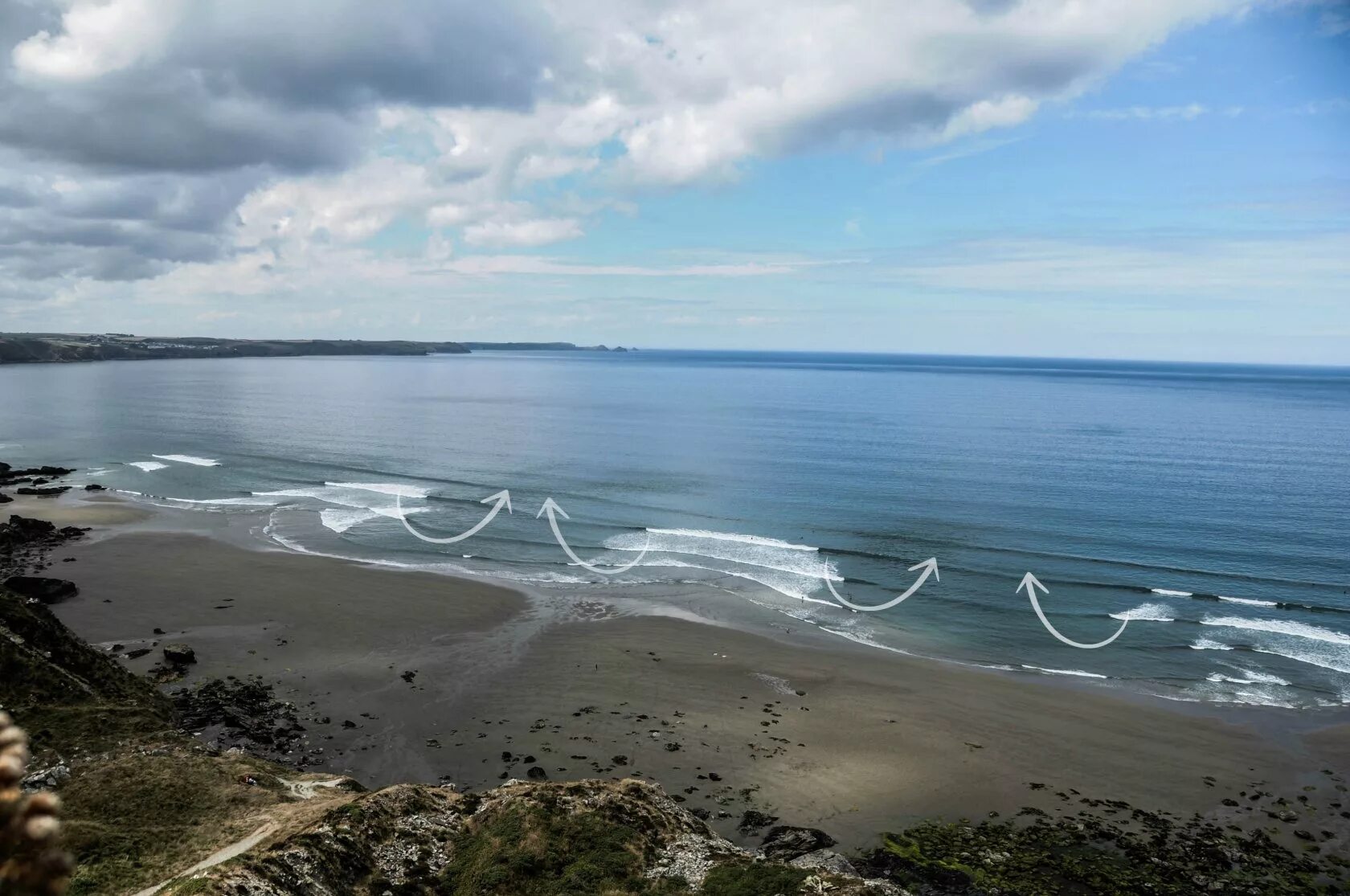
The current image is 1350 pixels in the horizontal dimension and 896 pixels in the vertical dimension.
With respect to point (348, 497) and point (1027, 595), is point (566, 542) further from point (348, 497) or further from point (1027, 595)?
point (1027, 595)

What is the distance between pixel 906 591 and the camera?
45.2 meters

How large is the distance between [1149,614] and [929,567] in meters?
11.9

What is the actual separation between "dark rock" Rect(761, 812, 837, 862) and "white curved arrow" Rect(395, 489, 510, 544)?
3733cm

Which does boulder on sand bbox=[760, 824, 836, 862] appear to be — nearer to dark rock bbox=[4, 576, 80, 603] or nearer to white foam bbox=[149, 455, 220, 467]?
dark rock bbox=[4, 576, 80, 603]

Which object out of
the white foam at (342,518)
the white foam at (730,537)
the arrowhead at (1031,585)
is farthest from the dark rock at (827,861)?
the white foam at (342,518)

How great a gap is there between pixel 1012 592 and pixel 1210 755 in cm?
1672

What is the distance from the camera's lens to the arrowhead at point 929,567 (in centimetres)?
4722

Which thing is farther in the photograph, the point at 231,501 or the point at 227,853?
the point at 231,501

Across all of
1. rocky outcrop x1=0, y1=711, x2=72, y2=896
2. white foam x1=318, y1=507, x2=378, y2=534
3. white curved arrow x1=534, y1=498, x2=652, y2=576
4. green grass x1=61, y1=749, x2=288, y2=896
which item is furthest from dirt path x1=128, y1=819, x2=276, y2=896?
white foam x1=318, y1=507, x2=378, y2=534

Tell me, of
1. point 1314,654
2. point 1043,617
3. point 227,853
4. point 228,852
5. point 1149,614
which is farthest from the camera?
point 1149,614

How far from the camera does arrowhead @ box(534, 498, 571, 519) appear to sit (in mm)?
61156

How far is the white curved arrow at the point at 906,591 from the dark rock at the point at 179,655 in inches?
1263

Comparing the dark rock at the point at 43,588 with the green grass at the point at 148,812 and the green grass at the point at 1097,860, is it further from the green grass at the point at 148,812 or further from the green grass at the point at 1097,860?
the green grass at the point at 1097,860

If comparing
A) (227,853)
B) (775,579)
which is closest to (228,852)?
(227,853)
